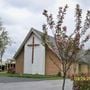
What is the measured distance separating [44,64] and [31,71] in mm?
2613

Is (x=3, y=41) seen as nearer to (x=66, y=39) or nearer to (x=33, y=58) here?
(x=33, y=58)

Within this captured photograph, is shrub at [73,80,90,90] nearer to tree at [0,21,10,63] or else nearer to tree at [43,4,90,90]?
tree at [43,4,90,90]

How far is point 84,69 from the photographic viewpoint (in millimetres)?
66125

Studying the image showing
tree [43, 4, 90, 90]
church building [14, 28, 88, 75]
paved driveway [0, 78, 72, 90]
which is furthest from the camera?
church building [14, 28, 88, 75]

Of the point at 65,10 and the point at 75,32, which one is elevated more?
the point at 65,10

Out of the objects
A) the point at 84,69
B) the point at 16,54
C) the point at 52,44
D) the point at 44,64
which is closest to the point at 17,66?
the point at 16,54

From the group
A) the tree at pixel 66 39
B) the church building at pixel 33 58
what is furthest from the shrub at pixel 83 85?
the church building at pixel 33 58

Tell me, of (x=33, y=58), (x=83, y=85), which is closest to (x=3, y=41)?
(x=33, y=58)

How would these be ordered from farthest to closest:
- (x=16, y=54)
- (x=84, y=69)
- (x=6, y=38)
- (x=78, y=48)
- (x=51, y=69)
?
1. (x=6, y=38)
2. (x=84, y=69)
3. (x=16, y=54)
4. (x=51, y=69)
5. (x=78, y=48)

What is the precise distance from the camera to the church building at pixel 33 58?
5678cm

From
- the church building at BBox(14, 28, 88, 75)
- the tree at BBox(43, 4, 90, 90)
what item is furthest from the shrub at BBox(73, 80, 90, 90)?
the church building at BBox(14, 28, 88, 75)

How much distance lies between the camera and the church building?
5678 cm

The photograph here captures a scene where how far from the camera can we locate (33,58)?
58.4 metres

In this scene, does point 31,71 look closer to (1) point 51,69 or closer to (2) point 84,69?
(1) point 51,69
